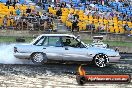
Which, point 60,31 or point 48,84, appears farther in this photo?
point 60,31

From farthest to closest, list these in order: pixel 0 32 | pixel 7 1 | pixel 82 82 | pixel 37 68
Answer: pixel 7 1 < pixel 0 32 < pixel 37 68 < pixel 82 82

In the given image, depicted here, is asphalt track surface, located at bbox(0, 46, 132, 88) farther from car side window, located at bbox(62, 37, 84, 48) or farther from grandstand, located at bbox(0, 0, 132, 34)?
grandstand, located at bbox(0, 0, 132, 34)

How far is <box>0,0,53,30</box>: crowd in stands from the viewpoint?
26391 mm

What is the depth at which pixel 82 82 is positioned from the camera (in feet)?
40.1

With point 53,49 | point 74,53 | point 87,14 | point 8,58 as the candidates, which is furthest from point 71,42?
point 87,14

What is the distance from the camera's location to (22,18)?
87.4 ft

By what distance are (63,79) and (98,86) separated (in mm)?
1577

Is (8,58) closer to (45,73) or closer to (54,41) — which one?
(54,41)

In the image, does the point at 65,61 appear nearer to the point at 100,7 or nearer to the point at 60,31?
the point at 60,31

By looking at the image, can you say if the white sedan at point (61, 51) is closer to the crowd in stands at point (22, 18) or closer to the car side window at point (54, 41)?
the car side window at point (54, 41)

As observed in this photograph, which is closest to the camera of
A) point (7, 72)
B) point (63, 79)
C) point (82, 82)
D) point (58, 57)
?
point (82, 82)

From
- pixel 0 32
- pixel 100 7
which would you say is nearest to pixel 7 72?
pixel 0 32

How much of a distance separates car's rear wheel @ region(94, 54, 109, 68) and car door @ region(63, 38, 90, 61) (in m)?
0.44

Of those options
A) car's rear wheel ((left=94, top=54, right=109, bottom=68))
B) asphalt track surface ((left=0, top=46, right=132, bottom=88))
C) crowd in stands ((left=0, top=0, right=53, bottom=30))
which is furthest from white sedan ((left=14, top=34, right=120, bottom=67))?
crowd in stands ((left=0, top=0, right=53, bottom=30))
